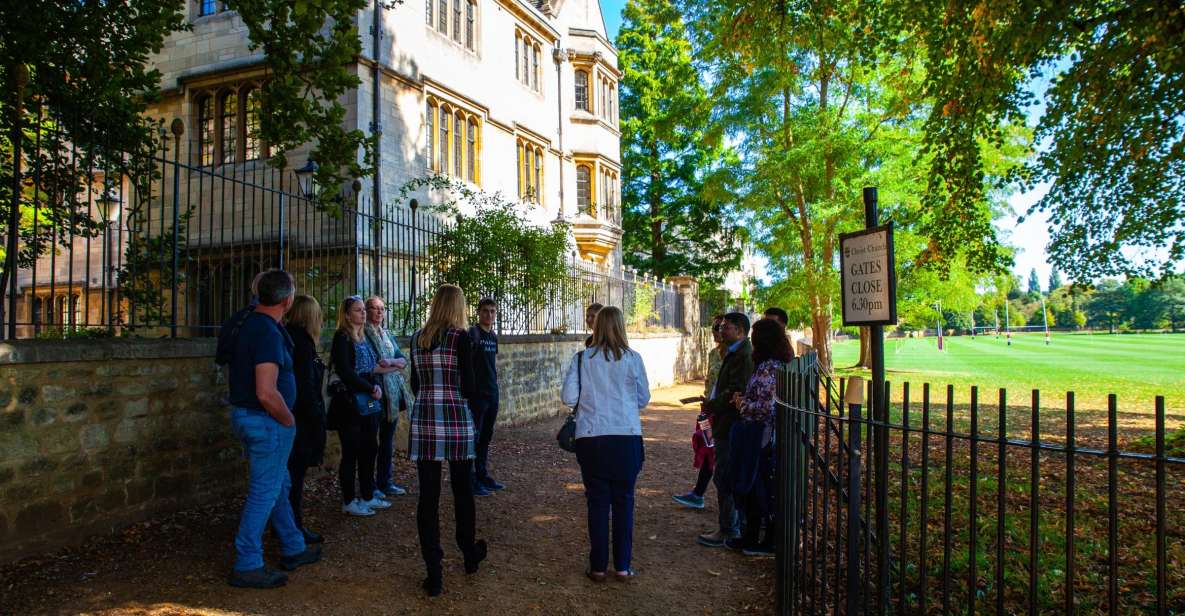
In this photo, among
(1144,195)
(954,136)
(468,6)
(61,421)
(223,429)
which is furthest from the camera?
(468,6)

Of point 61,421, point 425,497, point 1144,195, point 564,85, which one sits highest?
point 564,85

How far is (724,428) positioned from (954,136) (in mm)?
5787

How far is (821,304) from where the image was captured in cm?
2238

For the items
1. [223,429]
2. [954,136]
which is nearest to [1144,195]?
[954,136]

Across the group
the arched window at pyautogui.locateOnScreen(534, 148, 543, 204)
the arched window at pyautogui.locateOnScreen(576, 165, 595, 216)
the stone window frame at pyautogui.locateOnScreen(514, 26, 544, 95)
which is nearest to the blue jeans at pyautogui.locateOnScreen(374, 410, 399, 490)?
the arched window at pyautogui.locateOnScreen(534, 148, 543, 204)

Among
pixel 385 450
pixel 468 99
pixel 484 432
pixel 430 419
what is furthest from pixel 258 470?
pixel 468 99

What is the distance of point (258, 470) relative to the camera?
471 cm

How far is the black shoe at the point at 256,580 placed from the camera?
4734mm

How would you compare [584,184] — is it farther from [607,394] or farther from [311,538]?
[607,394]

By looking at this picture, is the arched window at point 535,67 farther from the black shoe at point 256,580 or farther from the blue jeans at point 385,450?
the black shoe at point 256,580

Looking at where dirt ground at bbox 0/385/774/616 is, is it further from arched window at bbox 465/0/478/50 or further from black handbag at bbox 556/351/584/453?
arched window at bbox 465/0/478/50

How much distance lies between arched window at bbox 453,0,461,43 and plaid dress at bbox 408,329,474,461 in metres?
14.9

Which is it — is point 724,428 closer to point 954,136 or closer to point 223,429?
point 223,429

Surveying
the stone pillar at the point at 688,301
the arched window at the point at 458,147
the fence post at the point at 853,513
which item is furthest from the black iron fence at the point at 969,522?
the stone pillar at the point at 688,301
